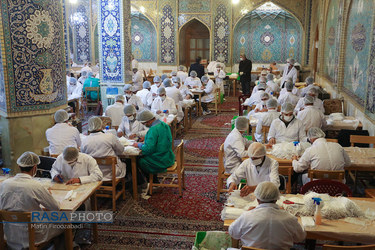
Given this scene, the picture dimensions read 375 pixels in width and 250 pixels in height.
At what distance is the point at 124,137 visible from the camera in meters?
6.51

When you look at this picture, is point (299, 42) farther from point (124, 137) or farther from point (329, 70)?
point (124, 137)

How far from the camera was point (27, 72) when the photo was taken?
6.48 m

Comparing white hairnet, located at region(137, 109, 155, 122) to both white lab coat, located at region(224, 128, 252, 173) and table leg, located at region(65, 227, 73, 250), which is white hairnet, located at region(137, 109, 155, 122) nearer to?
white lab coat, located at region(224, 128, 252, 173)

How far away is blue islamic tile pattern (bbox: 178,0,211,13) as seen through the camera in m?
16.5

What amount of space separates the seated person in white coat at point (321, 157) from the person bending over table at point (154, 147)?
1.87 metres

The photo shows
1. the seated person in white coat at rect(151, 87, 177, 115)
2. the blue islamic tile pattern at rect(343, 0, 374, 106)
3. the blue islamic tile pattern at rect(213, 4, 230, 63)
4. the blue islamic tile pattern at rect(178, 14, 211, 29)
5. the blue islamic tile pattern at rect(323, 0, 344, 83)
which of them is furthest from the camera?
the blue islamic tile pattern at rect(178, 14, 211, 29)

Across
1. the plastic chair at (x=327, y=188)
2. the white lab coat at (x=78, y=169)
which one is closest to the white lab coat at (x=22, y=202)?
the white lab coat at (x=78, y=169)

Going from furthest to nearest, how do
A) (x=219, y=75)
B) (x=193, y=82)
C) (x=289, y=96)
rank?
(x=219, y=75) < (x=193, y=82) < (x=289, y=96)

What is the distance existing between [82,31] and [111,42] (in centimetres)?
772

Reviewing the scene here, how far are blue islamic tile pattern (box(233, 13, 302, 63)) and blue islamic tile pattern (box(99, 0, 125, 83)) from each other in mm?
8131

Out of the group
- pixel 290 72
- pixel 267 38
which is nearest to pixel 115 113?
pixel 290 72

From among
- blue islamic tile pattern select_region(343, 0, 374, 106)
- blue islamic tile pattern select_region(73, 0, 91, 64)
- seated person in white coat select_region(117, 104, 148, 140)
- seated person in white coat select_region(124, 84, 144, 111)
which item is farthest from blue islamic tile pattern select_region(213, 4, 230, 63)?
seated person in white coat select_region(117, 104, 148, 140)

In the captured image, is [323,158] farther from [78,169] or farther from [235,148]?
[78,169]

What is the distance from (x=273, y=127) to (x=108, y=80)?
220 inches
